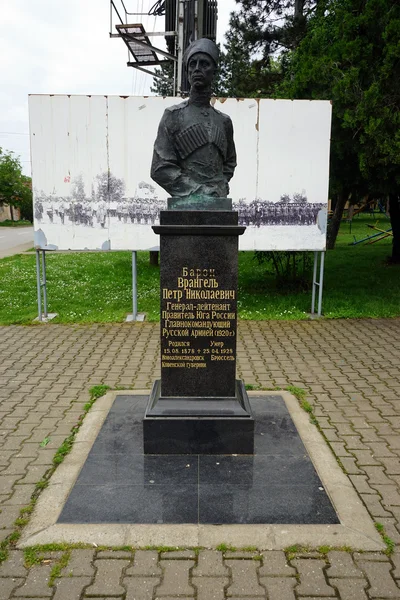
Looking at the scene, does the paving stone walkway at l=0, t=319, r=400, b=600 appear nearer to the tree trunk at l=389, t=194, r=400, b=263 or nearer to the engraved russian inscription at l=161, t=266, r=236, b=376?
the engraved russian inscription at l=161, t=266, r=236, b=376

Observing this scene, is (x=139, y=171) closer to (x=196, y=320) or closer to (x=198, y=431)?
(x=196, y=320)

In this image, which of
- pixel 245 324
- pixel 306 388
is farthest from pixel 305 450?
pixel 245 324

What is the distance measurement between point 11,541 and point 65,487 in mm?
593

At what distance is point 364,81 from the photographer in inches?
357

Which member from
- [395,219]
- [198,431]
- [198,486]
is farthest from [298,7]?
[198,486]

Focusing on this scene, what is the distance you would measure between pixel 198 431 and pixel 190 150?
221 cm

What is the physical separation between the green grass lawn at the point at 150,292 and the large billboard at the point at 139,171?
4.94ft

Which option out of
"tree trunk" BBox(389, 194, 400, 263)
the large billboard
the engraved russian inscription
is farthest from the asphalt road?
the engraved russian inscription

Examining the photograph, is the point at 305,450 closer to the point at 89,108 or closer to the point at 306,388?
the point at 306,388

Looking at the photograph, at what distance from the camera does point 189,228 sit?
3908 millimetres

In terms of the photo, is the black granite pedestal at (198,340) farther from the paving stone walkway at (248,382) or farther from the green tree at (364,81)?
the green tree at (364,81)

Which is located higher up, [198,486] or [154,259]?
[154,259]

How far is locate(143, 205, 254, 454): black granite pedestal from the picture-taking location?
156 inches

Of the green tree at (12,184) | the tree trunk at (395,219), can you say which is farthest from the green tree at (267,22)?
the green tree at (12,184)
